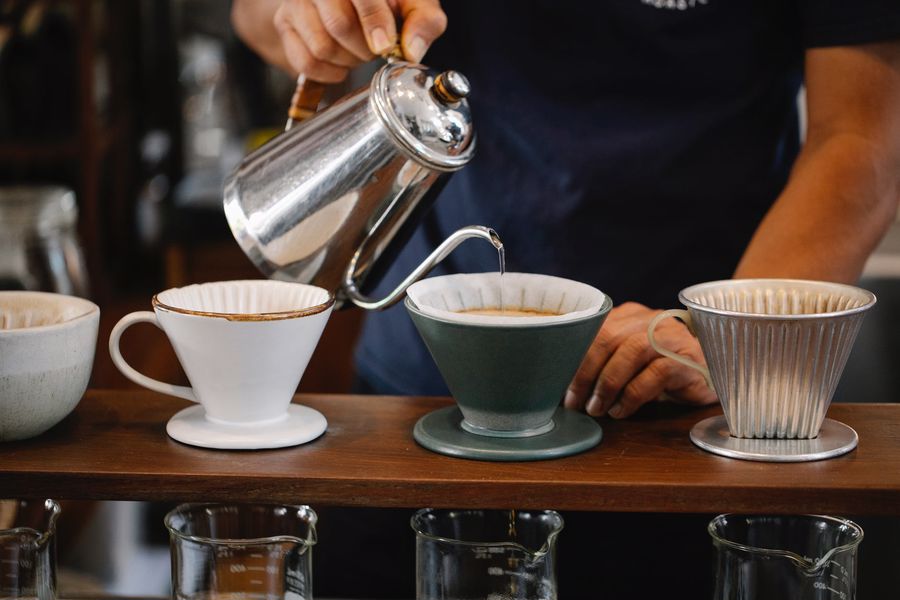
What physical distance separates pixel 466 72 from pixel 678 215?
1.05 ft

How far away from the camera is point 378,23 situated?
3.46ft

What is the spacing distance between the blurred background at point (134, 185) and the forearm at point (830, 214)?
15.5 inches

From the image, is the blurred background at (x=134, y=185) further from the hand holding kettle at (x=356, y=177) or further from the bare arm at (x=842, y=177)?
the hand holding kettle at (x=356, y=177)

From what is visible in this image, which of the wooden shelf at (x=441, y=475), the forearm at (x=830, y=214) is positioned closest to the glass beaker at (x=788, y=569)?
the wooden shelf at (x=441, y=475)

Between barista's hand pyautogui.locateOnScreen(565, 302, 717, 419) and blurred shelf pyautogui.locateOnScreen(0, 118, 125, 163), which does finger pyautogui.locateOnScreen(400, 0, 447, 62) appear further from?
blurred shelf pyautogui.locateOnScreen(0, 118, 125, 163)

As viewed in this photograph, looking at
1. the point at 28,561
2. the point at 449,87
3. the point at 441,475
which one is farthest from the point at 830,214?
the point at 28,561

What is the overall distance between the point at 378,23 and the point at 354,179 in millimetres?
158

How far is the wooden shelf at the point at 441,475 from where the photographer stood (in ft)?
2.74

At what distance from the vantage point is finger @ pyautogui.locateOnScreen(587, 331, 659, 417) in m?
0.98

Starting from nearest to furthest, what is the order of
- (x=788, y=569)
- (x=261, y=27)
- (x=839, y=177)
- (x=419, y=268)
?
(x=788, y=569) → (x=419, y=268) → (x=839, y=177) → (x=261, y=27)

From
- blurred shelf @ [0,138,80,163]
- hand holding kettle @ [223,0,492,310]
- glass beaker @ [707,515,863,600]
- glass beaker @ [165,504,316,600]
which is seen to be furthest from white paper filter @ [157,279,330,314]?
blurred shelf @ [0,138,80,163]

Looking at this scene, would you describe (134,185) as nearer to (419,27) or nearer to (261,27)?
(261,27)

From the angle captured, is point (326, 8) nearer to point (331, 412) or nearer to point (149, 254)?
point (331, 412)

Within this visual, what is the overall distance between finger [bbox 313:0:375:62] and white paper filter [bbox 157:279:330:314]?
0.85 ft
